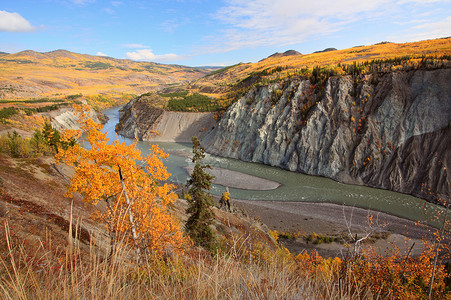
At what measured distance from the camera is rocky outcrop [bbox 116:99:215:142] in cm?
6575

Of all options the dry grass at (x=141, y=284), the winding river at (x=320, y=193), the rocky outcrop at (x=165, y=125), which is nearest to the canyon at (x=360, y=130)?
the winding river at (x=320, y=193)

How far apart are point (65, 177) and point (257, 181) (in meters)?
24.6

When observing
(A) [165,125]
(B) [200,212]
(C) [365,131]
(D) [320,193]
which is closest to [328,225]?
(D) [320,193]

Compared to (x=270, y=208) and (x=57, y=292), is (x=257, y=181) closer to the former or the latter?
(x=270, y=208)

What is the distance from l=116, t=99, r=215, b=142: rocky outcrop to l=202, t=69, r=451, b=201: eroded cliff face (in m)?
21.0

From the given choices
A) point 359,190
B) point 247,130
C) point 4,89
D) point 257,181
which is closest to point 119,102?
point 4,89

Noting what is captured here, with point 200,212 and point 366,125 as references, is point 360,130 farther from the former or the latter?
point 200,212

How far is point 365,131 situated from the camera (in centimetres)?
3603

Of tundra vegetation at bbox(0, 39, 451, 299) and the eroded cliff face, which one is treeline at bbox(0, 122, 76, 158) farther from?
the eroded cliff face

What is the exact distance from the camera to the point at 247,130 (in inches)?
1954

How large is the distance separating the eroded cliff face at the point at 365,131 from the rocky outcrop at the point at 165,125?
20983mm

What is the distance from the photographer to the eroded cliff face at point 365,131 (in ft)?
102

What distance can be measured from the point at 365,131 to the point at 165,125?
170 ft

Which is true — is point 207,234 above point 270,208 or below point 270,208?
above
